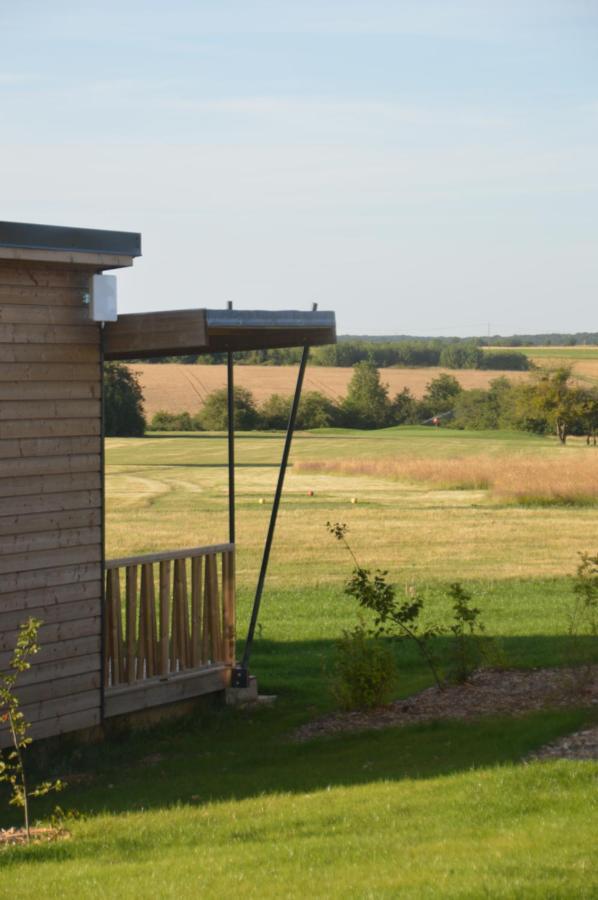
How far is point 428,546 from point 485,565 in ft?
12.3

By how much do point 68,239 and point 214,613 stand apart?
11.0ft

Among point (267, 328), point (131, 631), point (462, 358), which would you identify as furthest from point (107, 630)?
point (462, 358)

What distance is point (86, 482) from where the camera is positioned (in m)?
8.98

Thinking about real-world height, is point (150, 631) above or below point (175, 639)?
above

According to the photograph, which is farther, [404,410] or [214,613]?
[404,410]

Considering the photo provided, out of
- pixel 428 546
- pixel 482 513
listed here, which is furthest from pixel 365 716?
pixel 482 513

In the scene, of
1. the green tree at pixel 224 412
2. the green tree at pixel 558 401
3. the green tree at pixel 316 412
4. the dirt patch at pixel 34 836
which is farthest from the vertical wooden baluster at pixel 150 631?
the green tree at pixel 316 412

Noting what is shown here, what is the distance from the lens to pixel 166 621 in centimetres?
976

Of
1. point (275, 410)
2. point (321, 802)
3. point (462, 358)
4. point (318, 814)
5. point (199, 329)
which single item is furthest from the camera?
point (462, 358)

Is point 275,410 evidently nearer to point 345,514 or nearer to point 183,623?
point 345,514

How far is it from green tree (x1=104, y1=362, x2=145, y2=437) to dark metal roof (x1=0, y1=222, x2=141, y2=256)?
41888mm

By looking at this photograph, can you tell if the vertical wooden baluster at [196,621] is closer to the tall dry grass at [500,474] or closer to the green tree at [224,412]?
the tall dry grass at [500,474]

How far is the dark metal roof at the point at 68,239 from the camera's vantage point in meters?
8.30

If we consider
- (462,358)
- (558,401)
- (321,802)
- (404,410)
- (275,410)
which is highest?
(462,358)
